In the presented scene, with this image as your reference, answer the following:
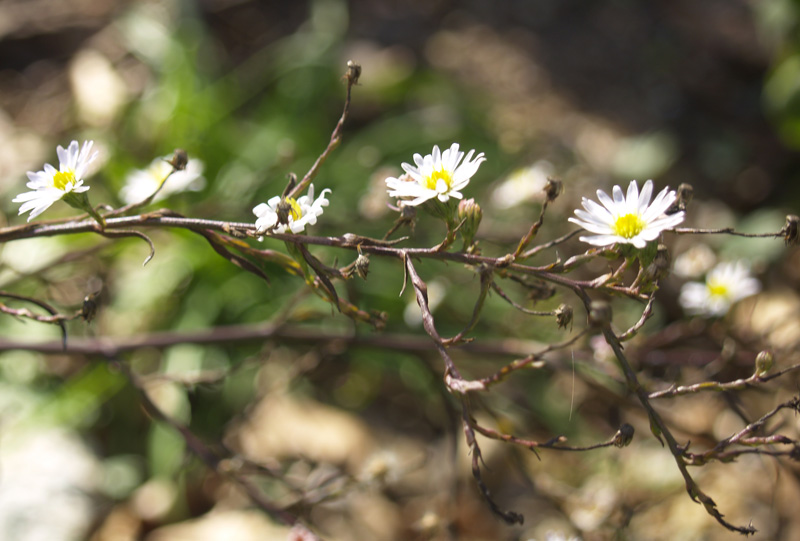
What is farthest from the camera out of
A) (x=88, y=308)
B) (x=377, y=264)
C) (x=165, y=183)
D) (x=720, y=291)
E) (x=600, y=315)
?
(x=377, y=264)

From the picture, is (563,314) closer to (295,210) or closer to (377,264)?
(295,210)

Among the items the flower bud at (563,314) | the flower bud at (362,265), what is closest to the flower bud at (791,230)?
the flower bud at (563,314)

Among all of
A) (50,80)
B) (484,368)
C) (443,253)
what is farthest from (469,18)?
(443,253)

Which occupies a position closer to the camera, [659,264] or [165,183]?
[659,264]

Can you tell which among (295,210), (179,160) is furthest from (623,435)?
(179,160)

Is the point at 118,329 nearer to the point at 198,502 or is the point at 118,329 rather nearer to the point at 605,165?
the point at 198,502
